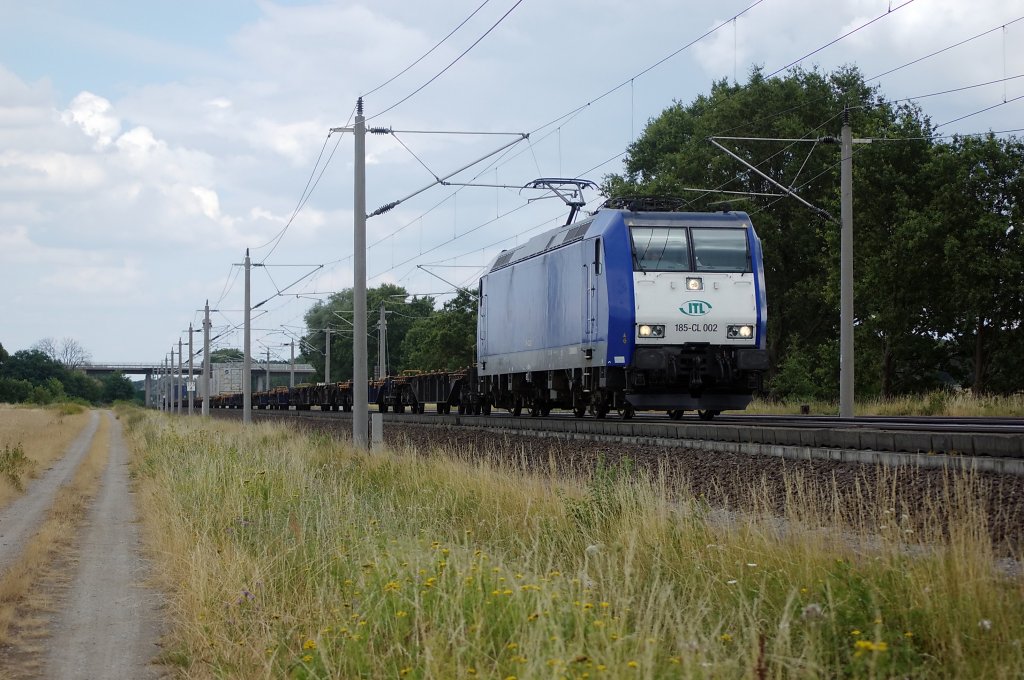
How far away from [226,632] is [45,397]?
15363 cm

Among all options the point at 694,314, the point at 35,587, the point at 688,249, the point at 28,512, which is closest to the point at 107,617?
the point at 35,587

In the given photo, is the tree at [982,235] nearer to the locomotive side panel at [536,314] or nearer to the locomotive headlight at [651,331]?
the locomotive side panel at [536,314]

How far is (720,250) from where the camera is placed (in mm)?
22422

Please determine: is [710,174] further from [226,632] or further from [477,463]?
[226,632]

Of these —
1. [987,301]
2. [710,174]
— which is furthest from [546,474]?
[710,174]

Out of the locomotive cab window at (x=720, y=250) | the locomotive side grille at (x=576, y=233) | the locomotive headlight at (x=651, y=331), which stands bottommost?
the locomotive headlight at (x=651, y=331)

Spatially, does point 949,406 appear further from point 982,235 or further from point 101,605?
point 101,605

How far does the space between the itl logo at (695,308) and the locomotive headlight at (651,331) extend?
1.83 feet

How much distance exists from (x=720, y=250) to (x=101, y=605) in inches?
597

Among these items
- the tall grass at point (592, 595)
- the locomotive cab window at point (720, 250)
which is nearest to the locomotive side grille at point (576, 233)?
the locomotive cab window at point (720, 250)

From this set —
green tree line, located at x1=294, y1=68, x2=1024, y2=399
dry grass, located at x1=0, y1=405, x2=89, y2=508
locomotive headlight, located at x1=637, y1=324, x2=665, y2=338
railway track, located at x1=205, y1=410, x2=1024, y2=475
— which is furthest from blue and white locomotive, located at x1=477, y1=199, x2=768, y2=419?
dry grass, located at x1=0, y1=405, x2=89, y2=508

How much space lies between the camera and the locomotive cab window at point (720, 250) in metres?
22.3

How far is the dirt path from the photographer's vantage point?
7.54 metres

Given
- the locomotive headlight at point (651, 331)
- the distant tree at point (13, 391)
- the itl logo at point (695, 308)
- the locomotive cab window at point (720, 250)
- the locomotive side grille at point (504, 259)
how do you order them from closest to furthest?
the locomotive headlight at point (651, 331) → the itl logo at point (695, 308) → the locomotive cab window at point (720, 250) → the locomotive side grille at point (504, 259) → the distant tree at point (13, 391)
